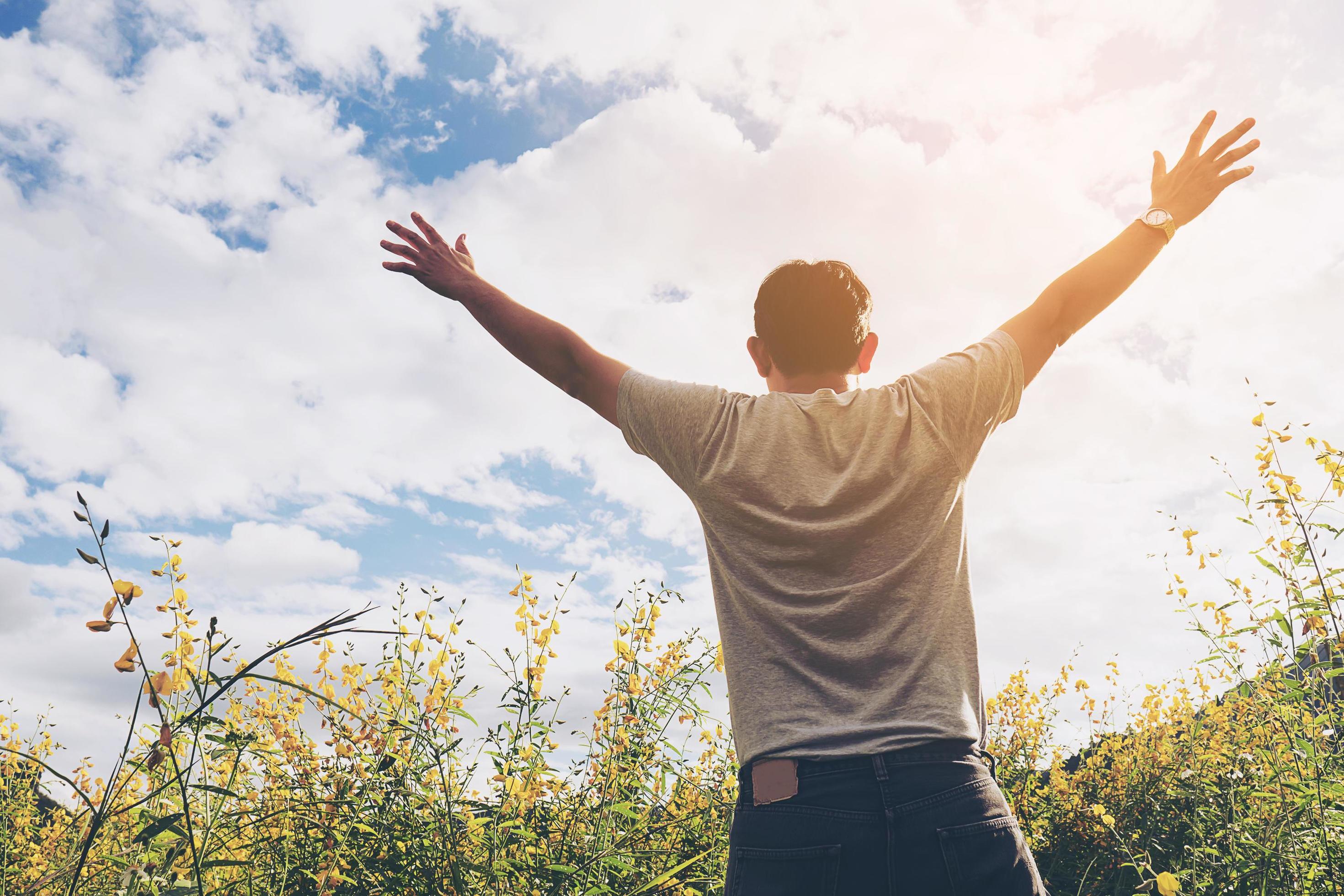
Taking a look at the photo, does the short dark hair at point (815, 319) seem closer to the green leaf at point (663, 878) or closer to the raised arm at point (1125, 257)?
the raised arm at point (1125, 257)

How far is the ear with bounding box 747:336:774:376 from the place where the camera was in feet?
5.53

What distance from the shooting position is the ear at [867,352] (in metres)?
1.68

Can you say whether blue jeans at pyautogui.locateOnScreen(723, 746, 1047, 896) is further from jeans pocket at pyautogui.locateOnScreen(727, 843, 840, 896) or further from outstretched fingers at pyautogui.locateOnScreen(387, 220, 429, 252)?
outstretched fingers at pyautogui.locateOnScreen(387, 220, 429, 252)

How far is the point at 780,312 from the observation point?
1612 mm

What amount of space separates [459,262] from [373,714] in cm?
167

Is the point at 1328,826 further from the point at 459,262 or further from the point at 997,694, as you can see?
the point at 459,262

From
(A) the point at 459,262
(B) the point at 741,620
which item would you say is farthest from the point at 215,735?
(B) the point at 741,620

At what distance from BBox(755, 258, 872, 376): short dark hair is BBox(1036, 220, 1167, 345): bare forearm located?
35 centimetres

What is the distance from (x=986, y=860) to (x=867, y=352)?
0.93 meters

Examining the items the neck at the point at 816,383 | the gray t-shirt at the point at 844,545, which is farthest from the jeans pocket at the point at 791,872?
the neck at the point at 816,383

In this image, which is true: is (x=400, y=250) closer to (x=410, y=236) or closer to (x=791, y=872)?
(x=410, y=236)

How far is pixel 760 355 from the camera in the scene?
5.59ft

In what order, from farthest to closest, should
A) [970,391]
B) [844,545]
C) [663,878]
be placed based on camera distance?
1. [663,878]
2. [970,391]
3. [844,545]

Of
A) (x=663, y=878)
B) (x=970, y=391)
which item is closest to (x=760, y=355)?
(x=970, y=391)
